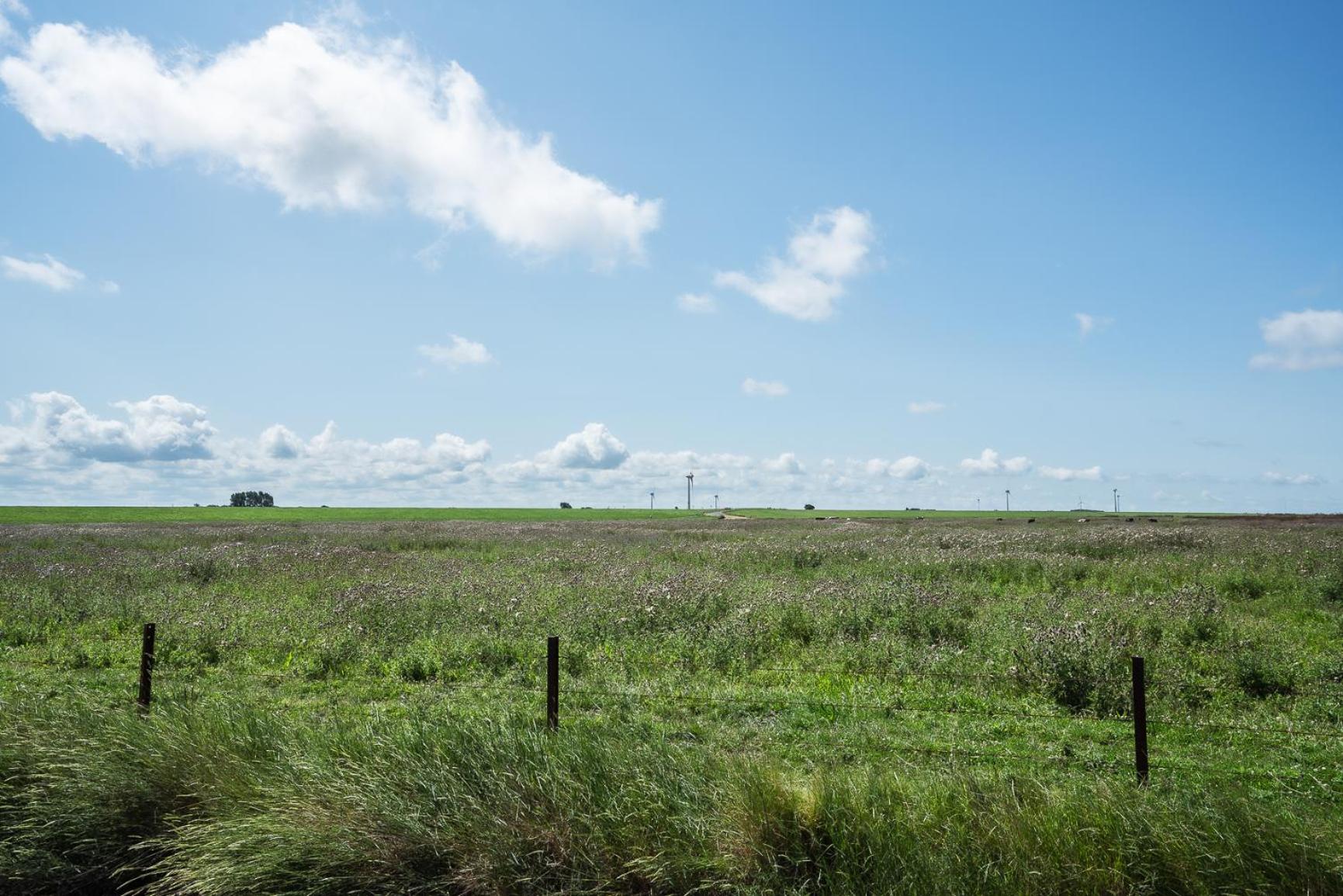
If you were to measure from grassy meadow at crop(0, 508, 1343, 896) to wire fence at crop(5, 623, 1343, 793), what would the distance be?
0.06m

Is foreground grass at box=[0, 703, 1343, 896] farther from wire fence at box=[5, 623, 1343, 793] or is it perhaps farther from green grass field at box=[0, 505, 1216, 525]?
green grass field at box=[0, 505, 1216, 525]

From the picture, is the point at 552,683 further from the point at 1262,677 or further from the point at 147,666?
the point at 1262,677

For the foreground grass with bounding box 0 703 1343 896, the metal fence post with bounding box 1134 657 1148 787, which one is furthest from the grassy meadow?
the metal fence post with bounding box 1134 657 1148 787

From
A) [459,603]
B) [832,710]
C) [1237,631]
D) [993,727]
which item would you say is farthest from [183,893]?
[1237,631]

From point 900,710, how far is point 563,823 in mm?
5238

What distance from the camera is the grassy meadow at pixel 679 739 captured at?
17.4 ft

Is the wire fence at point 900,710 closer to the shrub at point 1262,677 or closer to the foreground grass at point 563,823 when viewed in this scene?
the shrub at point 1262,677

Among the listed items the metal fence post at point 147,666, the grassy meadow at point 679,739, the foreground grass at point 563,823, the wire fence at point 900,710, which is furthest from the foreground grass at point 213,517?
the foreground grass at point 563,823

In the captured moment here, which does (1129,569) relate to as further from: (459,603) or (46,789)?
(46,789)

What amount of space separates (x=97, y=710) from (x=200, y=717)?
1.37m

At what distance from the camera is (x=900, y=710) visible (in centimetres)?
946

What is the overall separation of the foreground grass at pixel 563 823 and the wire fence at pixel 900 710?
87cm

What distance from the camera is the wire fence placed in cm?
746

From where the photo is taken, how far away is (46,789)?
668cm
